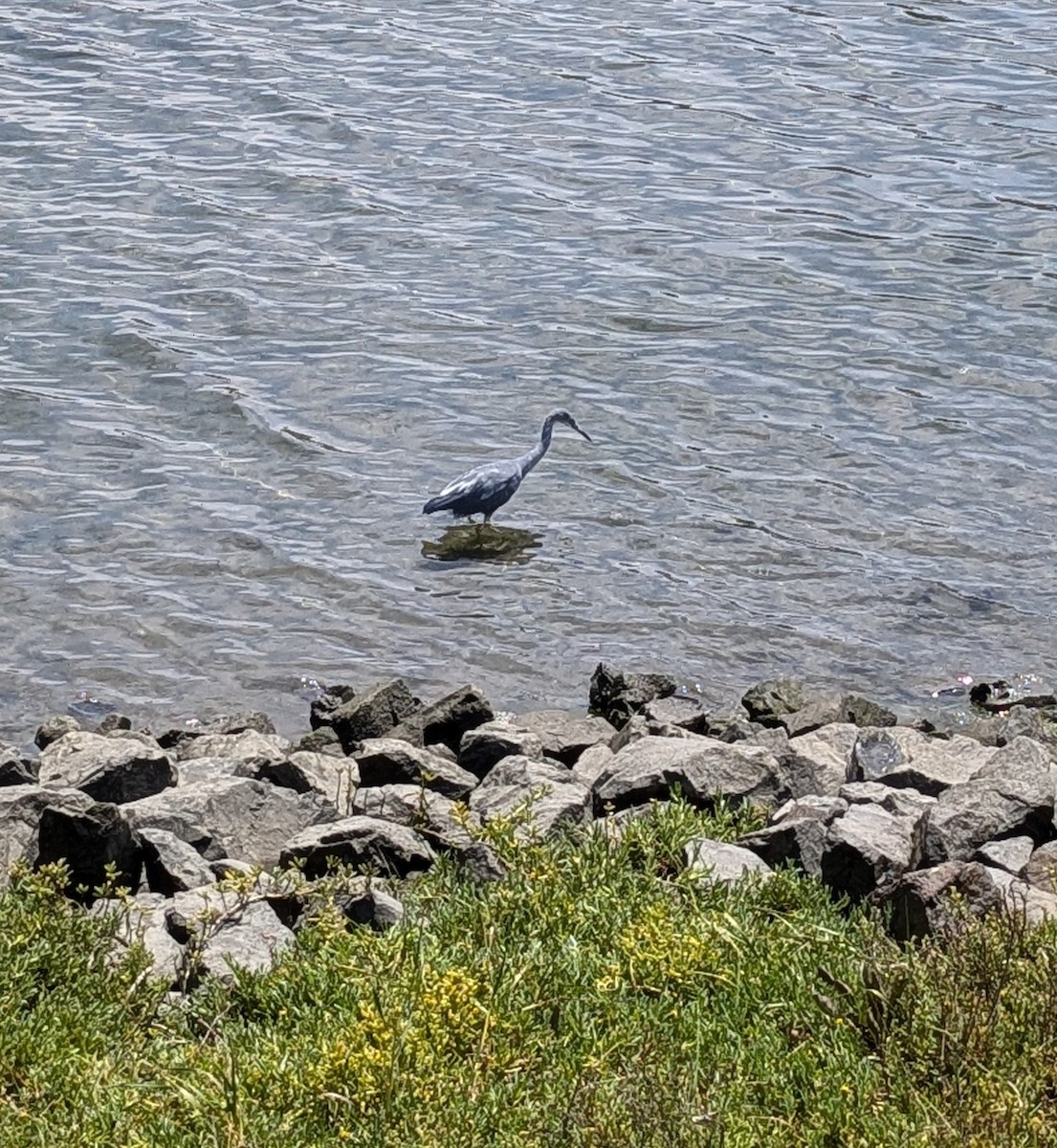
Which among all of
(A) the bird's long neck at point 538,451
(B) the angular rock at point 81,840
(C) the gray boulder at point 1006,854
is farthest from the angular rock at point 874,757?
(A) the bird's long neck at point 538,451

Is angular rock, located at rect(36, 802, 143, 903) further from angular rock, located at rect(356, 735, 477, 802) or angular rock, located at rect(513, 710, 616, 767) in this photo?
angular rock, located at rect(513, 710, 616, 767)

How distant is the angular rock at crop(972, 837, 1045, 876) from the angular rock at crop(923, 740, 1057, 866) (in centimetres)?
4

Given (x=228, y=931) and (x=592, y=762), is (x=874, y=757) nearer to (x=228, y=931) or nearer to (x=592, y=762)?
(x=592, y=762)

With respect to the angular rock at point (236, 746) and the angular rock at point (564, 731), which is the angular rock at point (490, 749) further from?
the angular rock at point (236, 746)

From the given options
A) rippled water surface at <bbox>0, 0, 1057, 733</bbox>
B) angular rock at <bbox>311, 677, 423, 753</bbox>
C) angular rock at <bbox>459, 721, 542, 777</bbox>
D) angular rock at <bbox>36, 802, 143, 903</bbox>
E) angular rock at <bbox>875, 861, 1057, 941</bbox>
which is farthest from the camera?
rippled water surface at <bbox>0, 0, 1057, 733</bbox>

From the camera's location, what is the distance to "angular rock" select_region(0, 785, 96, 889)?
256 inches

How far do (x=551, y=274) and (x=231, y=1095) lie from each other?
11.5m

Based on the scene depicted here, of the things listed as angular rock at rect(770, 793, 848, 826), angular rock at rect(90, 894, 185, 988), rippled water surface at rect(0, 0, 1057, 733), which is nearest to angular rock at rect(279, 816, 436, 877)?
angular rock at rect(90, 894, 185, 988)

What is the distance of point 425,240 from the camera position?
16.1m

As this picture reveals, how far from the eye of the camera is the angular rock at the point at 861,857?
6.20 metres

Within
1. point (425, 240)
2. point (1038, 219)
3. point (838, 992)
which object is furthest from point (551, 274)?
point (838, 992)

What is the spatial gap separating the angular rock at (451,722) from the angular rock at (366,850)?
231 cm

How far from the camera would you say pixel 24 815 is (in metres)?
6.85

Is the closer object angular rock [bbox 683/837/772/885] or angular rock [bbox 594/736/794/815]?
angular rock [bbox 683/837/772/885]
